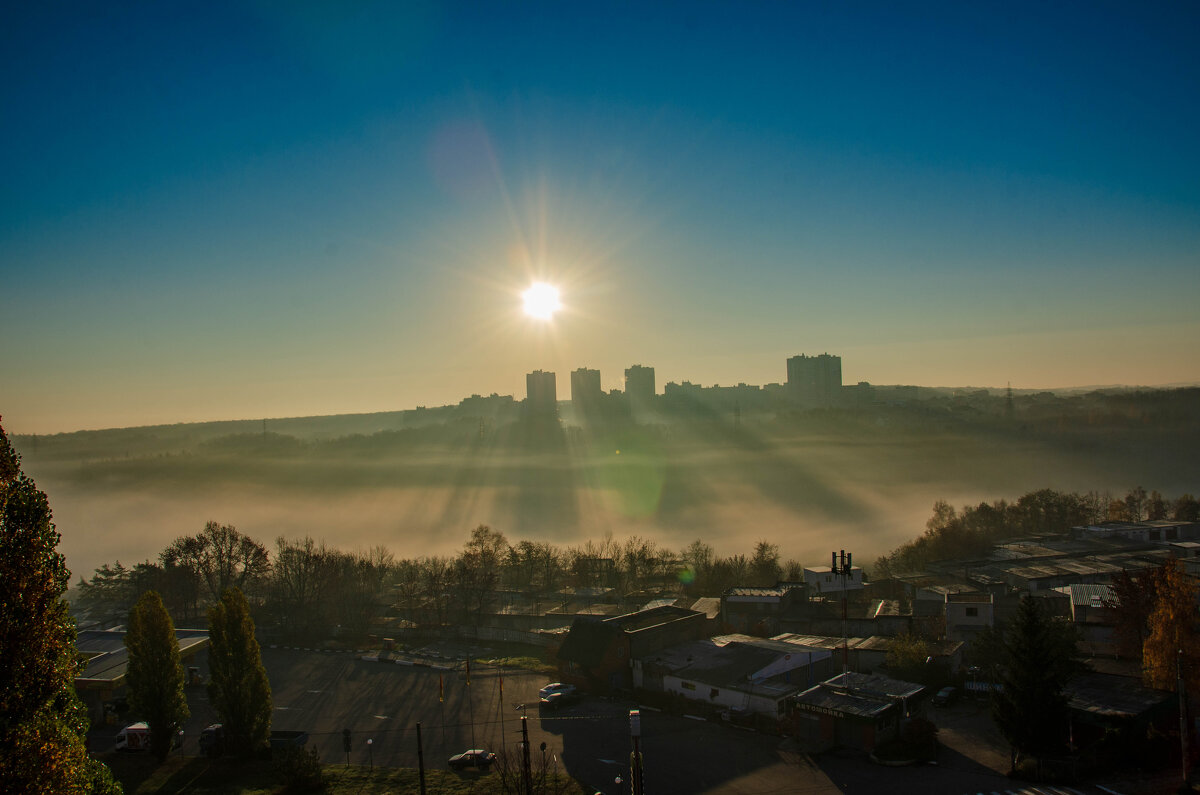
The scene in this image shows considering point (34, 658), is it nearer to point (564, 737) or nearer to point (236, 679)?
point (236, 679)

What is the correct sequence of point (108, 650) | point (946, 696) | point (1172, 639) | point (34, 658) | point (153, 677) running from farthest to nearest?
point (108, 650)
point (946, 696)
point (1172, 639)
point (153, 677)
point (34, 658)

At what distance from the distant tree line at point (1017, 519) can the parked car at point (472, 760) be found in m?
33.1

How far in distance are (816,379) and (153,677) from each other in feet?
443

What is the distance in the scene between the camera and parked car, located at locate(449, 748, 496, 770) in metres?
16.0

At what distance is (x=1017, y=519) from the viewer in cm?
5538

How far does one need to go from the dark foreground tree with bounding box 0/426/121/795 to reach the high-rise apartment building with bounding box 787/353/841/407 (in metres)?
141

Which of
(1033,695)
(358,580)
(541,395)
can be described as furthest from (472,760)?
(541,395)

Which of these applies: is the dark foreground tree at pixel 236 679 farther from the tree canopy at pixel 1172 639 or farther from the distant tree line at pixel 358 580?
the tree canopy at pixel 1172 639

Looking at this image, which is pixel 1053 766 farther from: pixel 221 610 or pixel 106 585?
pixel 106 585

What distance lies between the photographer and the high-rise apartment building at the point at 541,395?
125688mm

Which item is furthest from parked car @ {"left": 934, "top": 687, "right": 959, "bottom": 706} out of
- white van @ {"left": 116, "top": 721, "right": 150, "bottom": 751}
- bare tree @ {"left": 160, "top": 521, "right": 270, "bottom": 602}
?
bare tree @ {"left": 160, "top": 521, "right": 270, "bottom": 602}

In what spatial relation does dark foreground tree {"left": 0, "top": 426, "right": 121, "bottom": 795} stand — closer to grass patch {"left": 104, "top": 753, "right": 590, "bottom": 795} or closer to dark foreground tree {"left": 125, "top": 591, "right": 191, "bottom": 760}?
grass patch {"left": 104, "top": 753, "right": 590, "bottom": 795}

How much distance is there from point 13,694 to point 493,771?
1177cm

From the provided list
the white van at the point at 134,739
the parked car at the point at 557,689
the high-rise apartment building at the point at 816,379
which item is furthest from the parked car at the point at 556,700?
the high-rise apartment building at the point at 816,379
